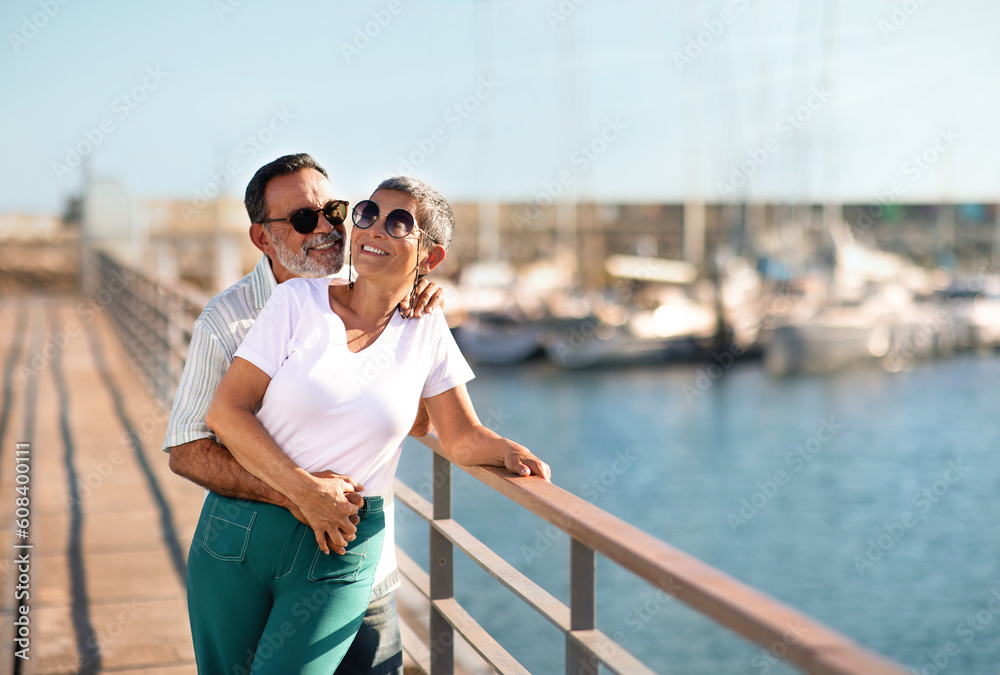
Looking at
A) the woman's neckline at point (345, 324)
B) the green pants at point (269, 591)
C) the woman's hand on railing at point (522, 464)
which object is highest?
the woman's neckline at point (345, 324)

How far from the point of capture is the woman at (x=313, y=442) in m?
1.85

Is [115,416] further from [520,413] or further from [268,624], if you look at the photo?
[520,413]

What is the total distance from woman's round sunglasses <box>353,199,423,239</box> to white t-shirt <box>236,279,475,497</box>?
0.56ft

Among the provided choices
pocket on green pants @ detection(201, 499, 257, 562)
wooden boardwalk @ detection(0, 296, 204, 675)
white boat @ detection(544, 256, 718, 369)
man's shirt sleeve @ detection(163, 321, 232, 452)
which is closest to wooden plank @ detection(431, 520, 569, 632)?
pocket on green pants @ detection(201, 499, 257, 562)

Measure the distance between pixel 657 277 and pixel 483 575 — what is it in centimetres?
2814

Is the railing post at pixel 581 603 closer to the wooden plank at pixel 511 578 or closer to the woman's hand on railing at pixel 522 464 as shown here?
the wooden plank at pixel 511 578

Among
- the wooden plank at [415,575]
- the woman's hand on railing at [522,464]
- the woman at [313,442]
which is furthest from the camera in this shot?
the wooden plank at [415,575]

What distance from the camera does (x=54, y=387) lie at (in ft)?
28.7

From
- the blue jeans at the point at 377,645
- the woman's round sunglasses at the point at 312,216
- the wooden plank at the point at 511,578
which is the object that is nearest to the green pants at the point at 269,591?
the blue jeans at the point at 377,645

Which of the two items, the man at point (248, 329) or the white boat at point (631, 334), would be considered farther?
the white boat at point (631, 334)

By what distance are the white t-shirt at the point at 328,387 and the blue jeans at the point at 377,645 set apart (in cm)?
30

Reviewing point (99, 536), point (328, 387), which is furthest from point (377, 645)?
point (99, 536)

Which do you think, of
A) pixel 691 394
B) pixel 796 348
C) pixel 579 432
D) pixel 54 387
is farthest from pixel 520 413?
pixel 54 387

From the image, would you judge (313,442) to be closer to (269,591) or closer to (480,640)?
(269,591)
